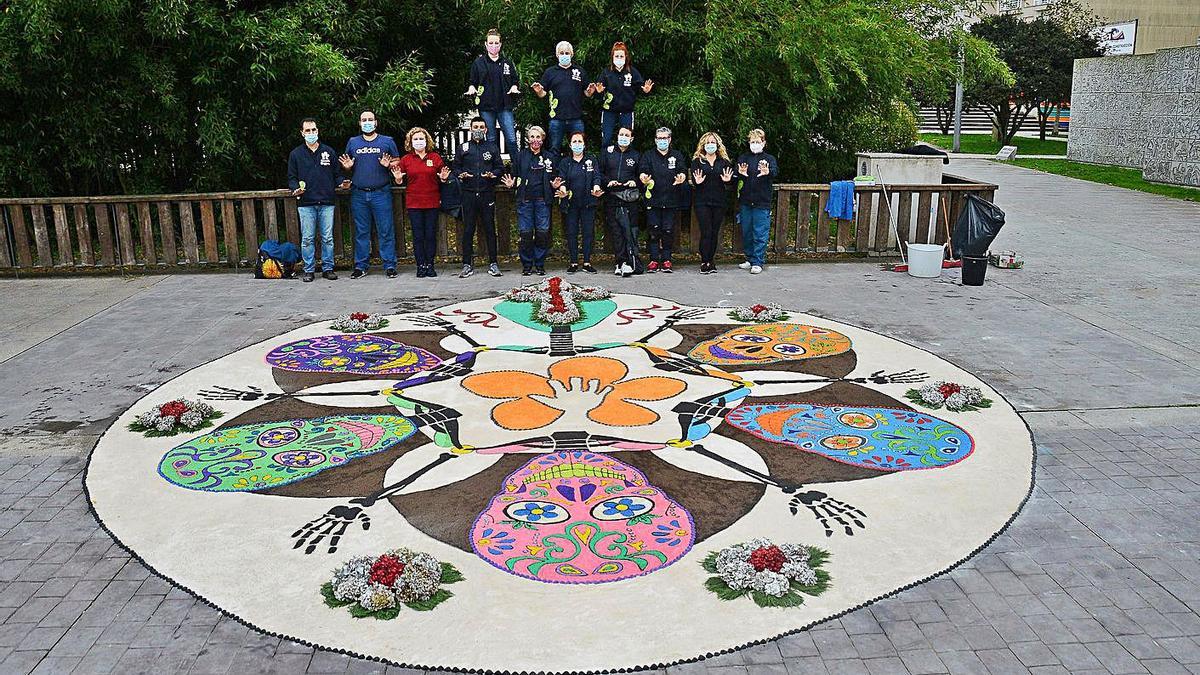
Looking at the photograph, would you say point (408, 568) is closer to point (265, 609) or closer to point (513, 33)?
point (265, 609)

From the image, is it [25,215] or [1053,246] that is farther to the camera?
[1053,246]

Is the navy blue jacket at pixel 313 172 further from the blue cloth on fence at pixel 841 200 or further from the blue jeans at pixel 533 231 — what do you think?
the blue cloth on fence at pixel 841 200

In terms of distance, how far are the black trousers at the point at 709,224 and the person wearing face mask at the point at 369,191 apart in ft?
11.1

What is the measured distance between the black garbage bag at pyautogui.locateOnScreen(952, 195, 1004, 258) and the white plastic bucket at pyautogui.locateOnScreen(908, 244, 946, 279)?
24 centimetres

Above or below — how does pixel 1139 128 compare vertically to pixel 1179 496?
above

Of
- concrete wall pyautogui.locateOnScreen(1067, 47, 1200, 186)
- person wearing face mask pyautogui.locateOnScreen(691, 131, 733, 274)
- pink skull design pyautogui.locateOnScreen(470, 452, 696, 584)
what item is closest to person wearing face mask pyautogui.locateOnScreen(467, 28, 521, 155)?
person wearing face mask pyautogui.locateOnScreen(691, 131, 733, 274)

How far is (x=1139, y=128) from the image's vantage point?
2342cm

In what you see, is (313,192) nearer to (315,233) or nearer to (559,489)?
(315,233)

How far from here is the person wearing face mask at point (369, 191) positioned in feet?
33.7

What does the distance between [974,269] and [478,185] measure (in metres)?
5.24

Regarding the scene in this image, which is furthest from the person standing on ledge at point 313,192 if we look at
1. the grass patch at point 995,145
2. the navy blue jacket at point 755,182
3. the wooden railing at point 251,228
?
the grass patch at point 995,145

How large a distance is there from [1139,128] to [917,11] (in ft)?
45.5

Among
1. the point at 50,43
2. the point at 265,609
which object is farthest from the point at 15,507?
the point at 50,43

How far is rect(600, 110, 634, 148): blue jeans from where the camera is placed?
36.1 ft
